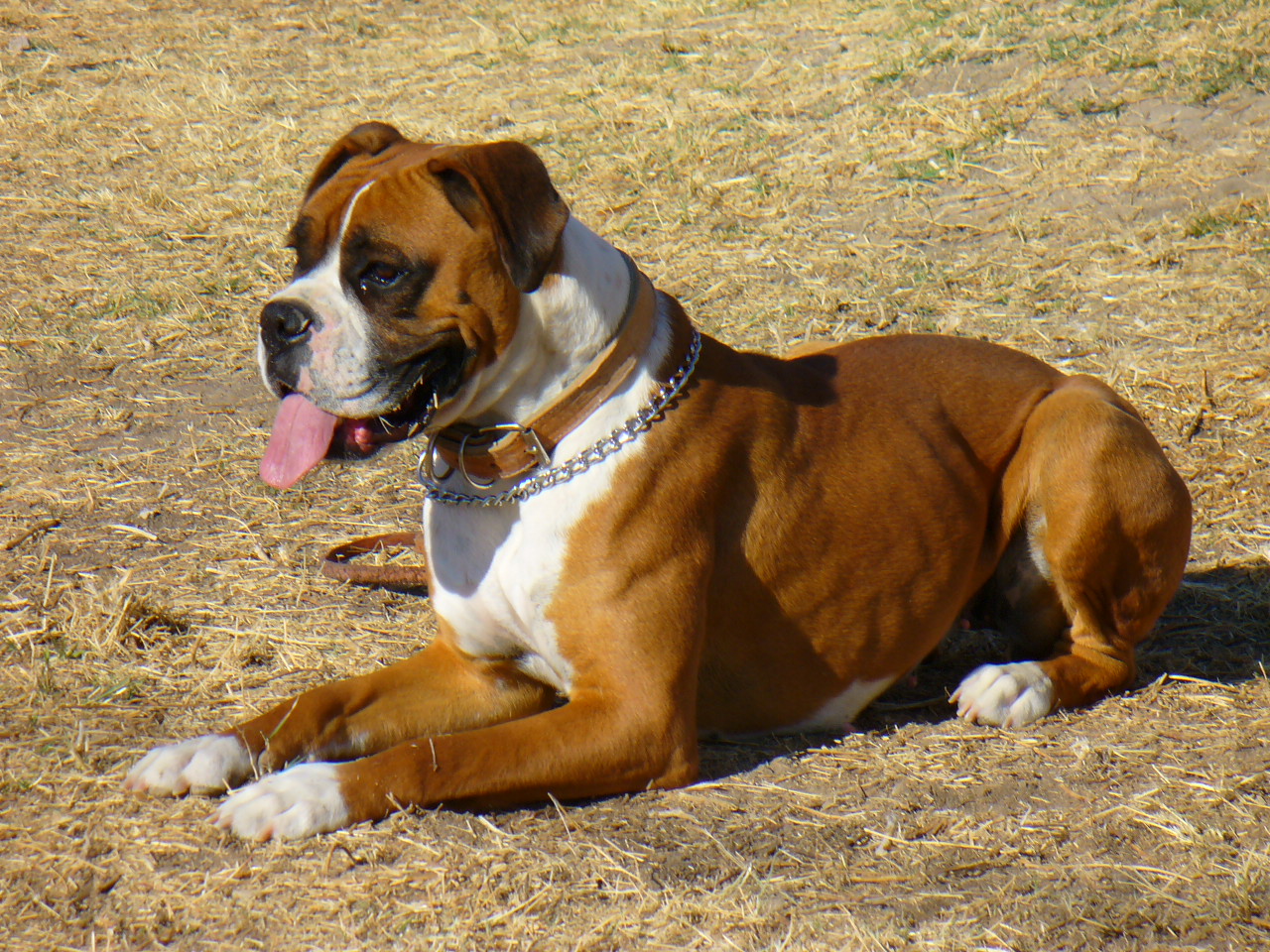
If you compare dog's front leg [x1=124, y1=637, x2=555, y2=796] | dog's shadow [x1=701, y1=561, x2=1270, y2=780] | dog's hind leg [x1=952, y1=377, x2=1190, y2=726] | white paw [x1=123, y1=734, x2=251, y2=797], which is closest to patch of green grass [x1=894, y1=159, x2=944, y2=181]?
dog's shadow [x1=701, y1=561, x2=1270, y2=780]

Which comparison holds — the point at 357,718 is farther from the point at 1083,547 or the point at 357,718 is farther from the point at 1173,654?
the point at 1173,654

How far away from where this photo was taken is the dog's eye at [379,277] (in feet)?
9.84

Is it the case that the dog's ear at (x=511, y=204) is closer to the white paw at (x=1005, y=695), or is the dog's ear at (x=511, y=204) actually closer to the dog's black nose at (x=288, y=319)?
the dog's black nose at (x=288, y=319)

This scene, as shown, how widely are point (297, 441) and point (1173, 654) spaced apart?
2.59 meters

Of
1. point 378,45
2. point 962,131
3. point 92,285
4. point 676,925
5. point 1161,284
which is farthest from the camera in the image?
point 378,45

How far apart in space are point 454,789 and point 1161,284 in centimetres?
462

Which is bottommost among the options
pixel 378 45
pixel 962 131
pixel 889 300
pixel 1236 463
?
pixel 1236 463

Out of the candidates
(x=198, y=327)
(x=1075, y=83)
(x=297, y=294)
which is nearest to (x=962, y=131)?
(x=1075, y=83)

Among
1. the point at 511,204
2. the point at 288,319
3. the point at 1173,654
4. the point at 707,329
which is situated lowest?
the point at 1173,654

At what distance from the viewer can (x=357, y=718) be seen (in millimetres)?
3322

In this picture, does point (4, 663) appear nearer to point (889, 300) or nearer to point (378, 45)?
point (889, 300)

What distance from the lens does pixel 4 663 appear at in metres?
3.68

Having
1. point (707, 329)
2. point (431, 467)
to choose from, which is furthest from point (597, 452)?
point (707, 329)

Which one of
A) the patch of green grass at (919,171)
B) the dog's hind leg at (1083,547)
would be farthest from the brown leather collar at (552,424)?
the patch of green grass at (919,171)
